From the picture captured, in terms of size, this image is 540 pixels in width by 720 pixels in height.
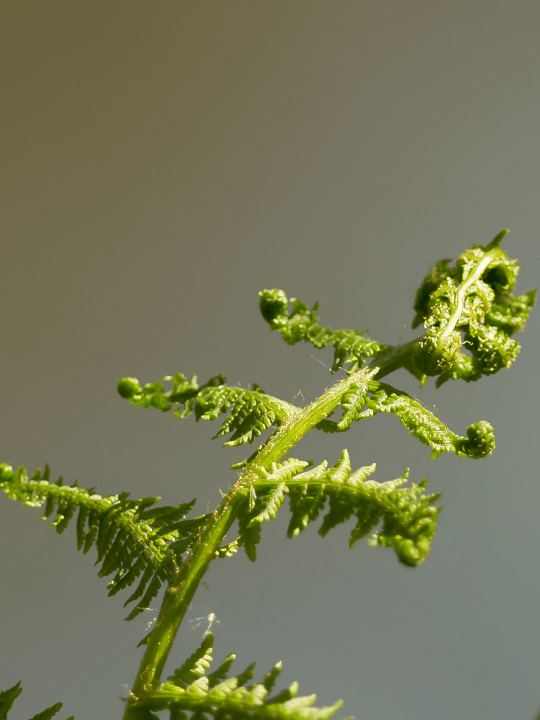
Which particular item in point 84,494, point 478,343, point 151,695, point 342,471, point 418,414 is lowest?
point 151,695

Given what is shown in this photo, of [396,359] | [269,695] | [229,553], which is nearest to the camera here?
[269,695]

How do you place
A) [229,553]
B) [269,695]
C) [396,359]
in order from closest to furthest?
[269,695]
[229,553]
[396,359]

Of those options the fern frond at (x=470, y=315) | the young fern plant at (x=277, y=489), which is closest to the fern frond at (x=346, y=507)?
the young fern plant at (x=277, y=489)

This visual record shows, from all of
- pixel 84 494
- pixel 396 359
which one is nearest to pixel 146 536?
pixel 84 494

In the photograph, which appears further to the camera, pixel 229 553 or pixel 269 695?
Answer: pixel 229 553

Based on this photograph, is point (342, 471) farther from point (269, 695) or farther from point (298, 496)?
point (269, 695)

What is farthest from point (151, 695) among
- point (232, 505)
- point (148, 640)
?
point (232, 505)

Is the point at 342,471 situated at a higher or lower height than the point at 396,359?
lower

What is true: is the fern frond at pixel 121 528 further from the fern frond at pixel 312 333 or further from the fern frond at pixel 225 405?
the fern frond at pixel 312 333
